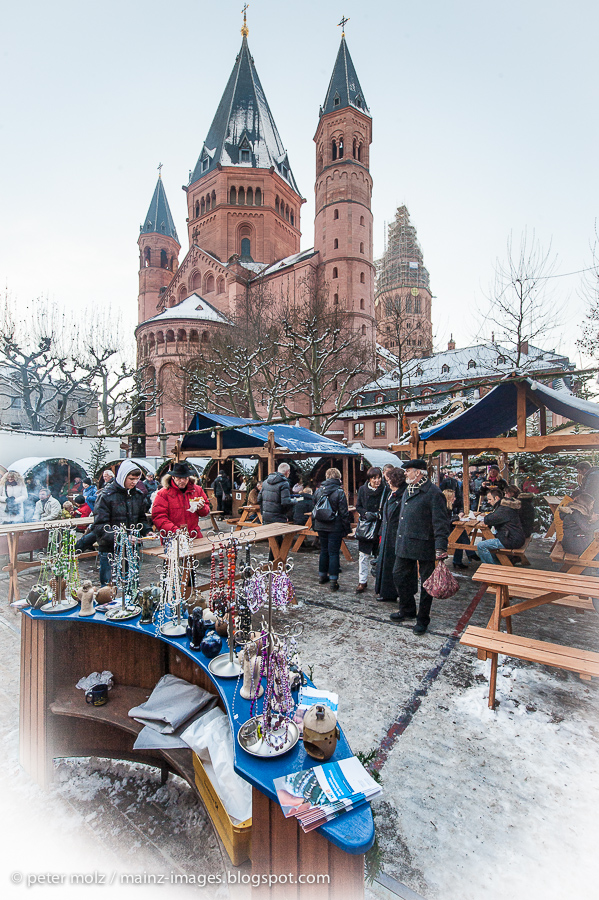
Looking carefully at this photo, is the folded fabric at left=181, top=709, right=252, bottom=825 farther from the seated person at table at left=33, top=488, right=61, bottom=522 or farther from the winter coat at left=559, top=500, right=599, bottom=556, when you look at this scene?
the seated person at table at left=33, top=488, right=61, bottom=522

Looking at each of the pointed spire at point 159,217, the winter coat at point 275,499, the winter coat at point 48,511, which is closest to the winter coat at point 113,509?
the winter coat at point 275,499

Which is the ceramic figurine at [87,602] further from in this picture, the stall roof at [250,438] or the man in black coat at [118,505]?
the stall roof at [250,438]

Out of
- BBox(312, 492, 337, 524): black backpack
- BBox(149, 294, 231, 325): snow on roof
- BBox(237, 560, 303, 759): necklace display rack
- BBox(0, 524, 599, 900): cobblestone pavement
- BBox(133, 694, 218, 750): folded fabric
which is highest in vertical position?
BBox(149, 294, 231, 325): snow on roof

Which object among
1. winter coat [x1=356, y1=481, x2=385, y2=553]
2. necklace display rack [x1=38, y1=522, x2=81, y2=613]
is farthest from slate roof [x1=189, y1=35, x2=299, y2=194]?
necklace display rack [x1=38, y1=522, x2=81, y2=613]

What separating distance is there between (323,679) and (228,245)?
43.4 m

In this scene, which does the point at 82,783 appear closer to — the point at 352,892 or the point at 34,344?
the point at 352,892

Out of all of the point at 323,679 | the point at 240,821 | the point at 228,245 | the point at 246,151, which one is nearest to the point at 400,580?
the point at 323,679

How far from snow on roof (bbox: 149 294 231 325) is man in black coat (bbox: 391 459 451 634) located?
27976mm

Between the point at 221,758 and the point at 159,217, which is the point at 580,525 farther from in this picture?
the point at 159,217

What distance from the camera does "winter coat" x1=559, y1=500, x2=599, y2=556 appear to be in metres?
5.30

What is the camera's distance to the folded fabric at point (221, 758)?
1.71 metres

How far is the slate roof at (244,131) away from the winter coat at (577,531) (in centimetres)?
4758

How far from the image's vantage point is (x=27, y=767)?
2531mm

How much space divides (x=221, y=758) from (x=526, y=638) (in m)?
2.60
